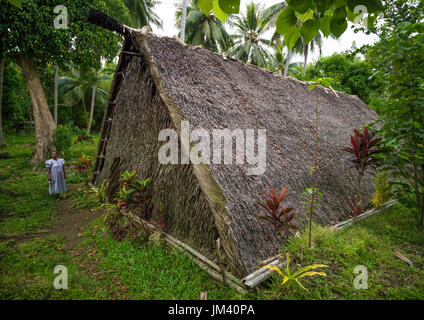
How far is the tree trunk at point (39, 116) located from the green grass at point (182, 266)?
538cm

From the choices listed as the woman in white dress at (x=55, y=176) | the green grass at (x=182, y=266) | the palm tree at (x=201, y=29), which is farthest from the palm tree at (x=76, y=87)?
the green grass at (x=182, y=266)

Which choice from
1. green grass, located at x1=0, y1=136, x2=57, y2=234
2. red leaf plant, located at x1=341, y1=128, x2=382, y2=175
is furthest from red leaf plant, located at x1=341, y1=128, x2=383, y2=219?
green grass, located at x1=0, y1=136, x2=57, y2=234

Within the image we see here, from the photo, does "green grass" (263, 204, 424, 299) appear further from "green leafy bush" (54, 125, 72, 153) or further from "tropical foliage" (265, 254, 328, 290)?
"green leafy bush" (54, 125, 72, 153)

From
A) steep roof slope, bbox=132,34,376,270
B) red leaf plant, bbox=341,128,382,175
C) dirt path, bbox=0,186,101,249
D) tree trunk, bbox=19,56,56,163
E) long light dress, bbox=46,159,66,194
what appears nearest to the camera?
steep roof slope, bbox=132,34,376,270

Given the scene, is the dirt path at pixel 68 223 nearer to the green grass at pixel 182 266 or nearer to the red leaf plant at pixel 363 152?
the green grass at pixel 182 266

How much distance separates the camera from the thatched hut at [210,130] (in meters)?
2.71

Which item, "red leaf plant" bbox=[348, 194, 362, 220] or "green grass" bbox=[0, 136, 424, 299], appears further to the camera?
"red leaf plant" bbox=[348, 194, 362, 220]

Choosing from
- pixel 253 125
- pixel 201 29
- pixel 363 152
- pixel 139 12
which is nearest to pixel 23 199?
pixel 253 125

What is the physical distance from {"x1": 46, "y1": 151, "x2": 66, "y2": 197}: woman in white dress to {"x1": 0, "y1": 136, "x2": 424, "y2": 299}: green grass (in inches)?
67.7

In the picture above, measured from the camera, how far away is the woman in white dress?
567 cm

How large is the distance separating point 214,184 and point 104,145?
4.44m

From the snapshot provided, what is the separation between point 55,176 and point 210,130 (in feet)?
16.0

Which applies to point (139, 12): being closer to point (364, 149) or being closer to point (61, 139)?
point (61, 139)
